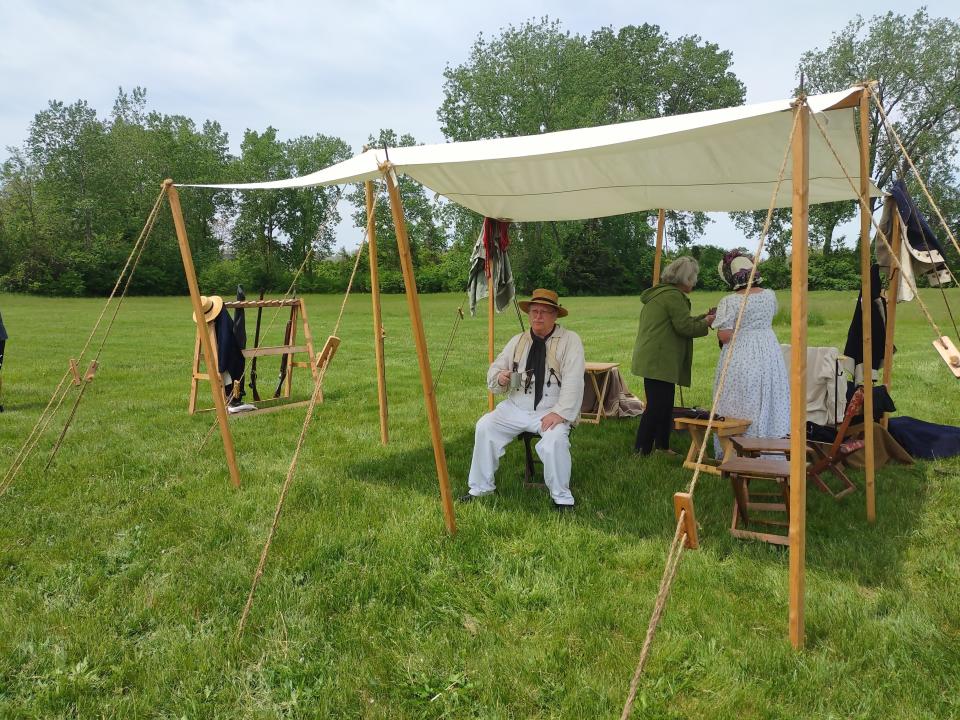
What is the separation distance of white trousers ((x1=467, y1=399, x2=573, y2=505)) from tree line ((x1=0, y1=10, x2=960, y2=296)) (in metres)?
27.2

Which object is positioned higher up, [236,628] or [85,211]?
[85,211]

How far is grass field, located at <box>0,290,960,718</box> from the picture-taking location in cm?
251

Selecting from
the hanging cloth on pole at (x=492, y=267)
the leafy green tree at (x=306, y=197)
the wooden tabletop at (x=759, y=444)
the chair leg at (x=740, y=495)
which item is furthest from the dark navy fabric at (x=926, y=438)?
the leafy green tree at (x=306, y=197)

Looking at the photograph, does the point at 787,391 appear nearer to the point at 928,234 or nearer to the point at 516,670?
the point at 928,234

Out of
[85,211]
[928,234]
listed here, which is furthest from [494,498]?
[85,211]

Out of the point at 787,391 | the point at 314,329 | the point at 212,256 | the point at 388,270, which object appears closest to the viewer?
the point at 787,391

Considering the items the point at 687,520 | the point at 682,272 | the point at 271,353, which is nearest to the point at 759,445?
the point at 687,520

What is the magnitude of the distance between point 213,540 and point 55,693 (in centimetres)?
135

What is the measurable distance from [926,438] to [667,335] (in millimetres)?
2238

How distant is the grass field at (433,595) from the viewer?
2.51 meters

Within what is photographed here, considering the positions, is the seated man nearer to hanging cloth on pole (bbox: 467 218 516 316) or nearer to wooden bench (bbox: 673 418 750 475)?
wooden bench (bbox: 673 418 750 475)

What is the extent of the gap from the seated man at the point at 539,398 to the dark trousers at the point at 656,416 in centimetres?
108

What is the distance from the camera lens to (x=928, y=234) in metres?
4.24

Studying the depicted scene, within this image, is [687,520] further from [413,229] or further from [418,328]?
[413,229]
